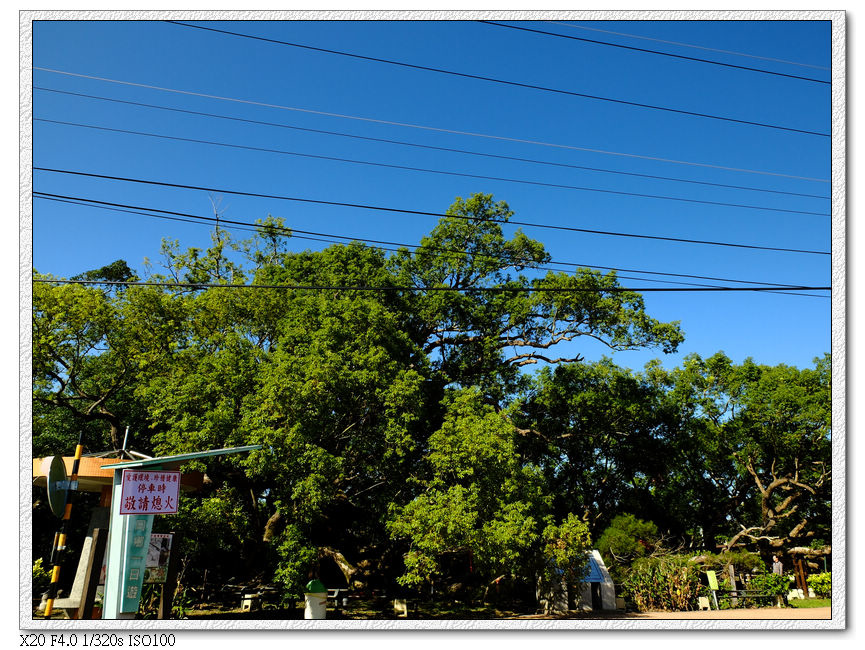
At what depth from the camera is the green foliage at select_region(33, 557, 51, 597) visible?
9.94 m

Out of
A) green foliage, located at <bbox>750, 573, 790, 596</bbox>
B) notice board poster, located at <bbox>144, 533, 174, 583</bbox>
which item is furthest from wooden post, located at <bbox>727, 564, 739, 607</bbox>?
notice board poster, located at <bbox>144, 533, 174, 583</bbox>

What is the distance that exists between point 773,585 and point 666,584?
9.08 feet

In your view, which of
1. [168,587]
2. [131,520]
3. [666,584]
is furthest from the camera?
[666,584]

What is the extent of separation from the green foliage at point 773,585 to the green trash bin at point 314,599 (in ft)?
33.6

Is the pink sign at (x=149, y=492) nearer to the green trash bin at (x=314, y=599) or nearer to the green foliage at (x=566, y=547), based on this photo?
the green trash bin at (x=314, y=599)

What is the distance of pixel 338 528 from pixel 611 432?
8138 millimetres

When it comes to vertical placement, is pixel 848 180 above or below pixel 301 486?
above

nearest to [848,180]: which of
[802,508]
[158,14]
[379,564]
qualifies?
[158,14]

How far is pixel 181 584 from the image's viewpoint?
12320 millimetres

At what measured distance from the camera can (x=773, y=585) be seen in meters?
14.1

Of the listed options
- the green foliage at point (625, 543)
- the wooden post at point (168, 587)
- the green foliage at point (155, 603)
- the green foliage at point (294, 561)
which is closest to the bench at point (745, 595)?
the green foliage at point (625, 543)

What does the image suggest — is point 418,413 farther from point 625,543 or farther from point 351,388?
point 625,543

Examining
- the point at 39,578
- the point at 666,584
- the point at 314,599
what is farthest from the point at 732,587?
the point at 39,578

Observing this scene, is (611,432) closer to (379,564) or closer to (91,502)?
(379,564)
